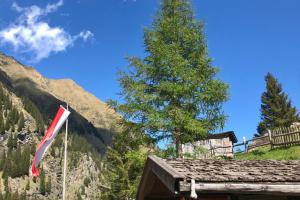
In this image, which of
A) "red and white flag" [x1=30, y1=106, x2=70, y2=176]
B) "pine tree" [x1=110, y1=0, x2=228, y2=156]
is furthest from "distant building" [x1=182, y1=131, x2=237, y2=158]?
"red and white flag" [x1=30, y1=106, x2=70, y2=176]

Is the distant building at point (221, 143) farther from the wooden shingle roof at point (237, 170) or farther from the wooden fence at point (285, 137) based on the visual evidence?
the wooden shingle roof at point (237, 170)

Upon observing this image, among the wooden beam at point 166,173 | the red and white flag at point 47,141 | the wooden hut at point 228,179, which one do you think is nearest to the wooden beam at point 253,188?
the wooden hut at point 228,179

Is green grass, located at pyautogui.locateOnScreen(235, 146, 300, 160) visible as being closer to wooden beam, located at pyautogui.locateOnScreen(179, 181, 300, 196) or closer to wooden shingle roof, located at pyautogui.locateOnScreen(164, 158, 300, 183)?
wooden shingle roof, located at pyautogui.locateOnScreen(164, 158, 300, 183)

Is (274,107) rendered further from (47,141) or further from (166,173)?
(166,173)

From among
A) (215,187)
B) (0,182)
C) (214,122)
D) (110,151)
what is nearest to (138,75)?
(214,122)

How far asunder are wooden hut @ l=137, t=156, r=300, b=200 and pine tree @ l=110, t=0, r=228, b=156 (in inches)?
355

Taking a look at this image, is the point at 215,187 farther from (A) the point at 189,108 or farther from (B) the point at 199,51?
(B) the point at 199,51

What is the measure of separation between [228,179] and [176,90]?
1174 cm

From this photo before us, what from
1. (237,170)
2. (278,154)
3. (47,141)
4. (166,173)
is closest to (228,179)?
(237,170)

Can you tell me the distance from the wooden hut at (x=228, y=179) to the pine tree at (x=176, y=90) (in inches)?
355

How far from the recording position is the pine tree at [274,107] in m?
56.8

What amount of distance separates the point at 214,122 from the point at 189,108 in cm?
139

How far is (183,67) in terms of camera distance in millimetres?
20984

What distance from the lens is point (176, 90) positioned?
20.2m
